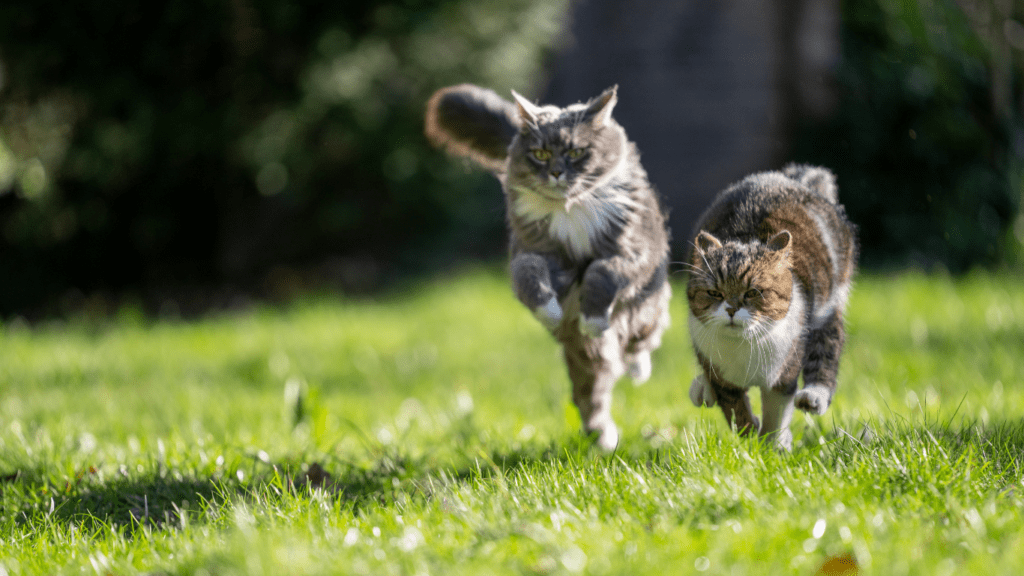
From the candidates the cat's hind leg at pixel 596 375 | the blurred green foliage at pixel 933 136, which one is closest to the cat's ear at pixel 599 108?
the cat's hind leg at pixel 596 375

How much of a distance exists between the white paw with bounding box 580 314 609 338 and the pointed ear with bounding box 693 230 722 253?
36 centimetres

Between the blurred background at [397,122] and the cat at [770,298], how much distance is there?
407cm

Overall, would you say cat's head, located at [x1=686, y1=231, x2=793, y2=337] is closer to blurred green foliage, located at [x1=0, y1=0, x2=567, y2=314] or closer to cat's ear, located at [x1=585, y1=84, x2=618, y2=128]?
cat's ear, located at [x1=585, y1=84, x2=618, y2=128]

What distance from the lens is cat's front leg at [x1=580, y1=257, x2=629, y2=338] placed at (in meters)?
2.40

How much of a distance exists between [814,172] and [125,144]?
590 centimetres

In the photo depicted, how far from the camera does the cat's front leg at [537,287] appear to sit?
7.86 feet

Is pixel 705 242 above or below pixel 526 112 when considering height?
below

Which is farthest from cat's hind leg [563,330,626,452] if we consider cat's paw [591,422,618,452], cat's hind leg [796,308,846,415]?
cat's hind leg [796,308,846,415]

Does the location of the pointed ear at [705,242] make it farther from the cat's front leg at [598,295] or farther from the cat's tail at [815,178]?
the cat's tail at [815,178]

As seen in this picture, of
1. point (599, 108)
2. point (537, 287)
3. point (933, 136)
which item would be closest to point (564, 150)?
point (599, 108)

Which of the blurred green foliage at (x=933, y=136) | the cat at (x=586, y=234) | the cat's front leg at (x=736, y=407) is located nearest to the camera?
the cat's front leg at (x=736, y=407)

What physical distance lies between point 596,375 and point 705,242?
780 millimetres

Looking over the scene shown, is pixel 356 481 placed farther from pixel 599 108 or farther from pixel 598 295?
pixel 599 108

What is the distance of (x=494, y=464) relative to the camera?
271cm
